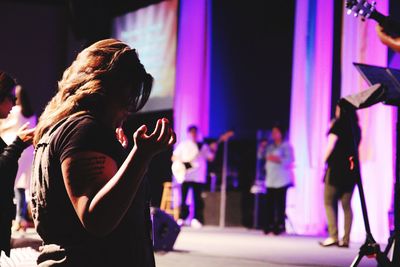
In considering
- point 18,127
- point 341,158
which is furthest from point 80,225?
point 341,158

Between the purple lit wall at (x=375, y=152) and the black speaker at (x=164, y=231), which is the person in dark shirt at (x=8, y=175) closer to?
the black speaker at (x=164, y=231)

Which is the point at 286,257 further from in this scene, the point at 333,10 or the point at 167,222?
the point at 333,10

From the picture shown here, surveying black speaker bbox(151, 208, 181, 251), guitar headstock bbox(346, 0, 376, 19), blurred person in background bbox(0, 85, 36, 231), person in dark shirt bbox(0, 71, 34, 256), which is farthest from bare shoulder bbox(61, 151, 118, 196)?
blurred person in background bbox(0, 85, 36, 231)

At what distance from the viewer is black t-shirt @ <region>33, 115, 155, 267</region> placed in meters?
1.45

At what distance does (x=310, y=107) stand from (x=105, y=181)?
8699 mm

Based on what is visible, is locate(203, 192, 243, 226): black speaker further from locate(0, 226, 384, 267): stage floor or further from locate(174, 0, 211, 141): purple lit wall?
locate(0, 226, 384, 267): stage floor

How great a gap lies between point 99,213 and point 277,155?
25.1 ft

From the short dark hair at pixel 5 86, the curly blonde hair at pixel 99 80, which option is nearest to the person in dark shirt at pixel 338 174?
the short dark hair at pixel 5 86

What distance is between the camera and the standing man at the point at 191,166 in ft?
33.9

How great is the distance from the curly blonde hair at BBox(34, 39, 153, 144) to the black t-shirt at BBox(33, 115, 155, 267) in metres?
0.08

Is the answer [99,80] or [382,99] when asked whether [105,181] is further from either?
[382,99]

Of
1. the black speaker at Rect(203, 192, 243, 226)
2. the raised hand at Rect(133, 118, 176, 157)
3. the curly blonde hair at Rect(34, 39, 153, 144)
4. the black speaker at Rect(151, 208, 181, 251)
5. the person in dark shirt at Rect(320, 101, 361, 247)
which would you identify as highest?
the curly blonde hair at Rect(34, 39, 153, 144)

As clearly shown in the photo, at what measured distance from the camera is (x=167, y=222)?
6.11 m

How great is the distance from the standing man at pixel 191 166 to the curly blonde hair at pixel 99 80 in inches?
342
